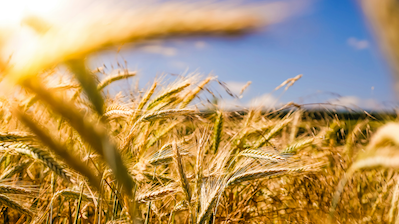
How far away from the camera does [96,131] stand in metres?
0.48

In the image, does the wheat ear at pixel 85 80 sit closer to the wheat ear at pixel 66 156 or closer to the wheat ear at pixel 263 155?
the wheat ear at pixel 66 156

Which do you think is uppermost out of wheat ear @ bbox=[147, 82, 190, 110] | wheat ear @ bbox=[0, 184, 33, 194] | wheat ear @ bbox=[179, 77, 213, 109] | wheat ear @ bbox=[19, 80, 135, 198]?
wheat ear @ bbox=[179, 77, 213, 109]

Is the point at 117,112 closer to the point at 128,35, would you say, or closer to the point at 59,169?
the point at 59,169

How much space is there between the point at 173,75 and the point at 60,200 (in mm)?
1107

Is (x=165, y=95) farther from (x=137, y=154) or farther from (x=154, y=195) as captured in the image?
(x=154, y=195)

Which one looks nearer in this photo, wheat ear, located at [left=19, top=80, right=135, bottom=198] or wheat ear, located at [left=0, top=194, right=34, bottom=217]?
wheat ear, located at [left=19, top=80, right=135, bottom=198]

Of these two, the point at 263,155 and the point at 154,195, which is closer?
the point at 154,195

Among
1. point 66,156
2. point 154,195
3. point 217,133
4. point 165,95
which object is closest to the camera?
point 66,156

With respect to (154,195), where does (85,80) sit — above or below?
above

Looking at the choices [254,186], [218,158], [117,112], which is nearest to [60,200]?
[117,112]

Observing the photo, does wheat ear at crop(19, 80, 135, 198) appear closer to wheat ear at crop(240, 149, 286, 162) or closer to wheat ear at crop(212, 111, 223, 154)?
wheat ear at crop(240, 149, 286, 162)

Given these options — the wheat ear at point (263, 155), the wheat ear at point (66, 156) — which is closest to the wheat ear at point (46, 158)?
the wheat ear at point (66, 156)

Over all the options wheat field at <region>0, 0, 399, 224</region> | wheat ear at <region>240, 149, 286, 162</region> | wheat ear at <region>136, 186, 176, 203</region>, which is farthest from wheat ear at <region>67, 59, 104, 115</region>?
wheat ear at <region>240, 149, 286, 162</region>

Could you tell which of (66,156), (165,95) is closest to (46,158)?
(66,156)
